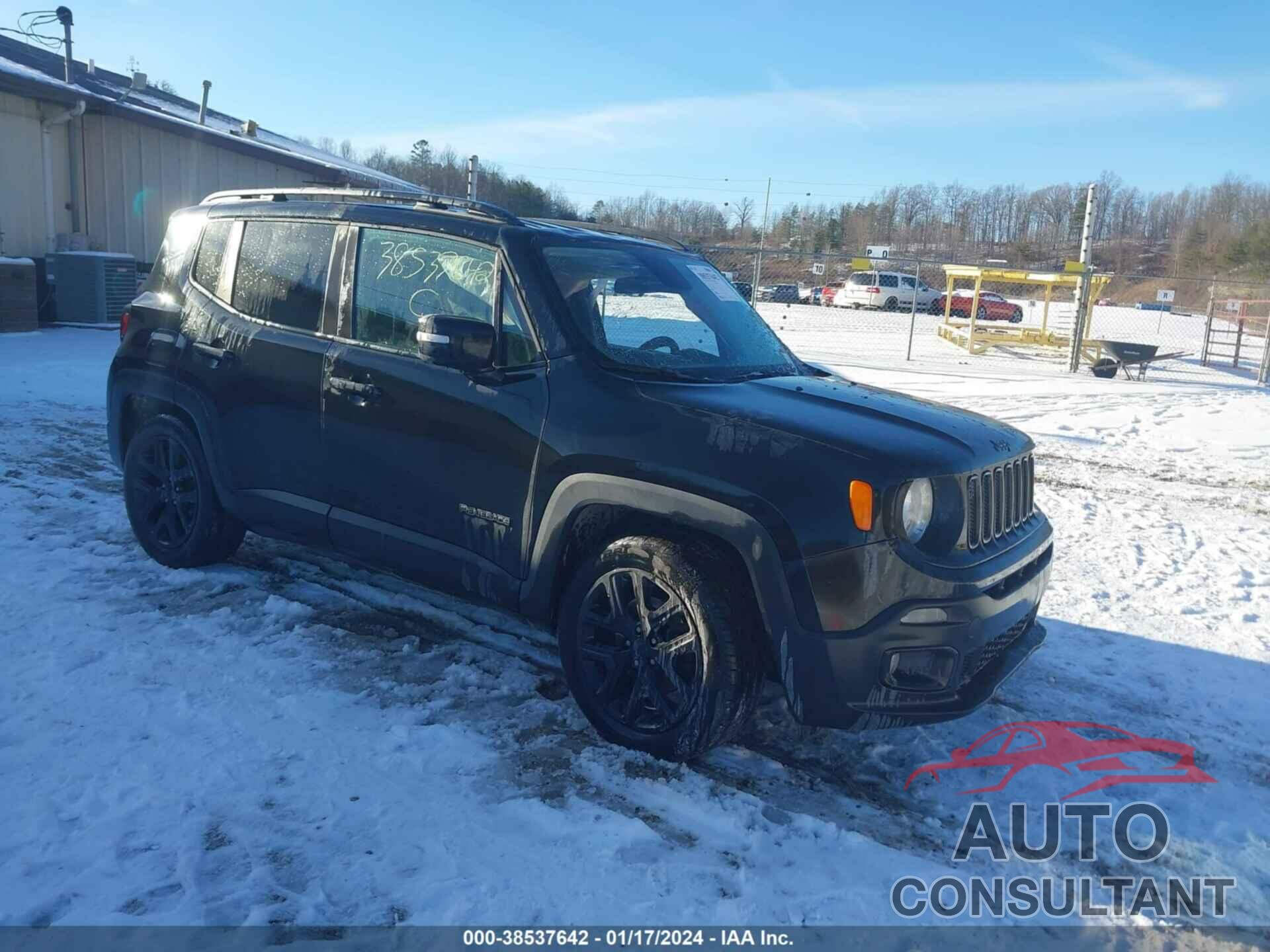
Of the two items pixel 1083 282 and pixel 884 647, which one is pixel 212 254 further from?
pixel 1083 282

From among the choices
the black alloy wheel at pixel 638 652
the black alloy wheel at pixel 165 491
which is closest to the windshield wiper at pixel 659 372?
the black alloy wheel at pixel 638 652

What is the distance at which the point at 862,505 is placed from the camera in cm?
307

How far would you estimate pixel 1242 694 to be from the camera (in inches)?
171

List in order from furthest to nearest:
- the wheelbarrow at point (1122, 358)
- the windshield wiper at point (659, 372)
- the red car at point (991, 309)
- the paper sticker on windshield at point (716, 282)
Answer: the red car at point (991, 309), the wheelbarrow at point (1122, 358), the paper sticker on windshield at point (716, 282), the windshield wiper at point (659, 372)

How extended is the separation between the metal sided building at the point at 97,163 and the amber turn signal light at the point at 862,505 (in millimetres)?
15043

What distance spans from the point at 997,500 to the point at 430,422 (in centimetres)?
227

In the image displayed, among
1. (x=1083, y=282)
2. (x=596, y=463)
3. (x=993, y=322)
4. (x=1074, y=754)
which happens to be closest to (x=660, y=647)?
(x=596, y=463)

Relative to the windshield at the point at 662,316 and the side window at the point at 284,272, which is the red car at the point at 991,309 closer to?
the windshield at the point at 662,316

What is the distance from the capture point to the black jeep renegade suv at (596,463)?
315cm

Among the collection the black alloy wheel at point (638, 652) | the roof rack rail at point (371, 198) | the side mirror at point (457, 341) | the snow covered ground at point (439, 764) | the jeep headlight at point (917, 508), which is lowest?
the snow covered ground at point (439, 764)

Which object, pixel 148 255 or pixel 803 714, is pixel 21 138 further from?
pixel 803 714

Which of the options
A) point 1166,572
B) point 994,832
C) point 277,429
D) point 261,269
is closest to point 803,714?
point 994,832

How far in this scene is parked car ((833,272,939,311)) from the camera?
40.5 m

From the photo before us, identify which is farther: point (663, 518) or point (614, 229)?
point (614, 229)
